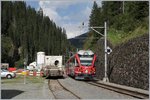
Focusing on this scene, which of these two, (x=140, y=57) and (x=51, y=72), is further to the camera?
(x=51, y=72)

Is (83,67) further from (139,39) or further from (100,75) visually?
(139,39)

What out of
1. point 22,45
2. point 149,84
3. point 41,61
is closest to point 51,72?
point 149,84

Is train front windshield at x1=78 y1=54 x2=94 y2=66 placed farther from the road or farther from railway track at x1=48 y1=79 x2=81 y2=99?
the road

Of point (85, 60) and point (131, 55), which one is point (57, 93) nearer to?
point (131, 55)

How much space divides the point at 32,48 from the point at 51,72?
142684 mm

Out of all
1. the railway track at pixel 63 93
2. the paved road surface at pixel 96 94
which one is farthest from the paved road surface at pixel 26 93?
the paved road surface at pixel 96 94

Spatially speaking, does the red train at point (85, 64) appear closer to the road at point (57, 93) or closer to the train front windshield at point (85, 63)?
the train front windshield at point (85, 63)

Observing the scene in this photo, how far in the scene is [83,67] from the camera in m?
49.6

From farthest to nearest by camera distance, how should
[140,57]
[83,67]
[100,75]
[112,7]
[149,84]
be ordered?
[112,7]
[100,75]
[83,67]
[140,57]
[149,84]

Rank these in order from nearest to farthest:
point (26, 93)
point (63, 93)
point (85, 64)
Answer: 1. point (26, 93)
2. point (63, 93)
3. point (85, 64)

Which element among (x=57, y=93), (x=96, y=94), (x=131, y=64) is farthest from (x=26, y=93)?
(x=131, y=64)

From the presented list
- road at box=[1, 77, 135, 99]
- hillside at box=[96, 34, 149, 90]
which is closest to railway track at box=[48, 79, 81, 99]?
road at box=[1, 77, 135, 99]

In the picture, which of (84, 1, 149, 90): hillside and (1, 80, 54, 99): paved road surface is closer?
(1, 80, 54, 99): paved road surface

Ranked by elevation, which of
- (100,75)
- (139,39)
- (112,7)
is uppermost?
(112,7)
